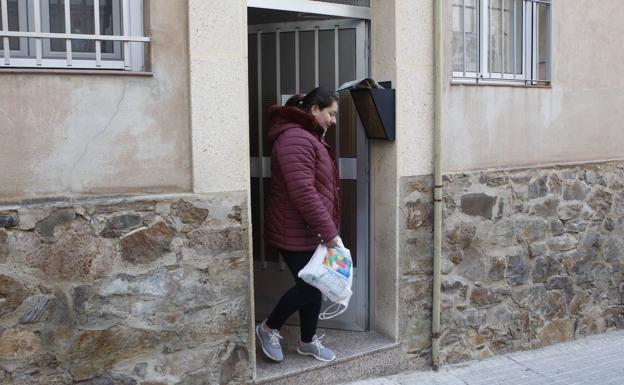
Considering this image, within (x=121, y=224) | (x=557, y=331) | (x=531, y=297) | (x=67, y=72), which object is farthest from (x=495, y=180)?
(x=67, y=72)

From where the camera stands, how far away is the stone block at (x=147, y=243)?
3969mm

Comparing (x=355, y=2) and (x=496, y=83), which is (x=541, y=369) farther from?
(x=355, y=2)

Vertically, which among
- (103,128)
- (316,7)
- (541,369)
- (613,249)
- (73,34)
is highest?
(316,7)

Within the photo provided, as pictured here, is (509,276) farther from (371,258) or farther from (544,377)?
(371,258)

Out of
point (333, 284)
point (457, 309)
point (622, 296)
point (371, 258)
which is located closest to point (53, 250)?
point (333, 284)

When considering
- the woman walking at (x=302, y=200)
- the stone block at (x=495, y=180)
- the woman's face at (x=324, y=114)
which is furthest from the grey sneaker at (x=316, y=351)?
the stone block at (x=495, y=180)

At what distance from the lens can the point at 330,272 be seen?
14.8 feet

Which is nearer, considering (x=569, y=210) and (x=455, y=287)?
(x=455, y=287)

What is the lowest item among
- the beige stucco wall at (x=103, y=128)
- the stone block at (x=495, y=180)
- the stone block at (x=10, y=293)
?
the stone block at (x=10, y=293)

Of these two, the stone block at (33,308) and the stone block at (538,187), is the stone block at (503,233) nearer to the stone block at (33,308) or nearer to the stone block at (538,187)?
the stone block at (538,187)

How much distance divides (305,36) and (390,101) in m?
0.85

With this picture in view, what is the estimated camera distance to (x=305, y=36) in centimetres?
544

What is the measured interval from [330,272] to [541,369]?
2115 mm

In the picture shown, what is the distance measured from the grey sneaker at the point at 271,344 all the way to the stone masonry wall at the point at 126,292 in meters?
0.36
